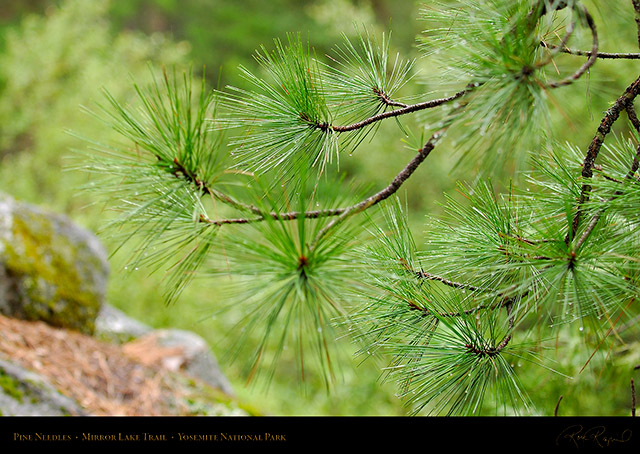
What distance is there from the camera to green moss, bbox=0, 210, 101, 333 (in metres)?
2.14

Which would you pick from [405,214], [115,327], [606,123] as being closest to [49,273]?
[115,327]

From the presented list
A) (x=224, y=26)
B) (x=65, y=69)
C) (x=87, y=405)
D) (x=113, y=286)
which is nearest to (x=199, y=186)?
(x=87, y=405)

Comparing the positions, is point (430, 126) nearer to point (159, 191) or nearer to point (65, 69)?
point (159, 191)

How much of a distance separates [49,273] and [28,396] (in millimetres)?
822

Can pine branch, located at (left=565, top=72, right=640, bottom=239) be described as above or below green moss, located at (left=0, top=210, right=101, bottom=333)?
above

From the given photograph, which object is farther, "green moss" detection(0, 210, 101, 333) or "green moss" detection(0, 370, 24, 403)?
"green moss" detection(0, 210, 101, 333)

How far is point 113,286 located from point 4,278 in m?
2.67

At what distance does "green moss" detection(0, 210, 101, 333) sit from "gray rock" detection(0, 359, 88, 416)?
633 millimetres

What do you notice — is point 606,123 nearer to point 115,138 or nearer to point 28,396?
point 28,396

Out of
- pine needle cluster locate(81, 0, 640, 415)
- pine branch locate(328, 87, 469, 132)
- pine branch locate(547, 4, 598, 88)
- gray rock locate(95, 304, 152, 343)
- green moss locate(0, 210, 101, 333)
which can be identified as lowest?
gray rock locate(95, 304, 152, 343)

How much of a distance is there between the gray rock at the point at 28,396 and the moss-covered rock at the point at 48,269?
0.63m

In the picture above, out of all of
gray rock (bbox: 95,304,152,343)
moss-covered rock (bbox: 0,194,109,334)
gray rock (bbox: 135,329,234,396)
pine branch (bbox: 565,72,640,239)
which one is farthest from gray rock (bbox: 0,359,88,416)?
pine branch (bbox: 565,72,640,239)

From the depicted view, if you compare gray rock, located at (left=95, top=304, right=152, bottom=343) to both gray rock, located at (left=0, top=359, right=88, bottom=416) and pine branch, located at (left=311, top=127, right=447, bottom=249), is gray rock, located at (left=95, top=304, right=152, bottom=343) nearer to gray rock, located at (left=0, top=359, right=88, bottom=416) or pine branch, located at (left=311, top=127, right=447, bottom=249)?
gray rock, located at (left=0, top=359, right=88, bottom=416)

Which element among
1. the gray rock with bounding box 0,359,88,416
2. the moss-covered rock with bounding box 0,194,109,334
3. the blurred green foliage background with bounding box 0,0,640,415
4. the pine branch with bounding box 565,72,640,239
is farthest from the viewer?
the blurred green foliage background with bounding box 0,0,640,415
